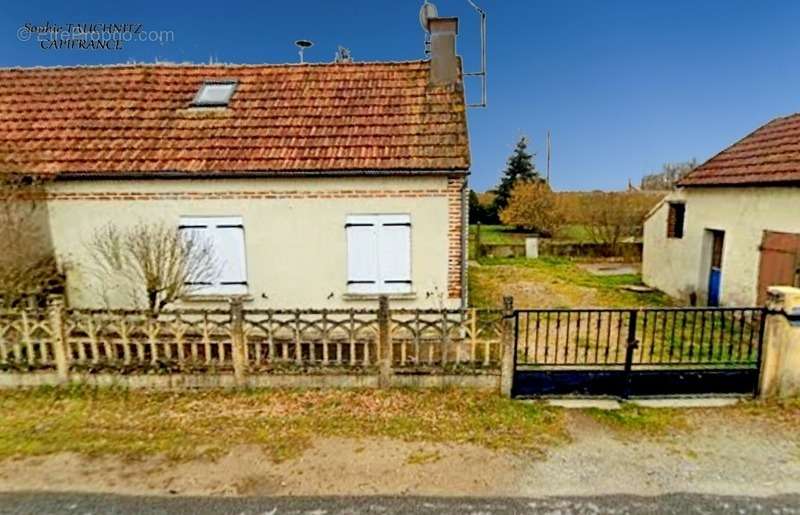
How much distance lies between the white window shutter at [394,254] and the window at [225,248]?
2.57 m

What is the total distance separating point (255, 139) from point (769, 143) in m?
11.6

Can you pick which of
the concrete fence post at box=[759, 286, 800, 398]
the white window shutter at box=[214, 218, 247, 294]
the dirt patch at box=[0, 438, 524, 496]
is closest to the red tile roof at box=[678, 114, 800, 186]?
the concrete fence post at box=[759, 286, 800, 398]

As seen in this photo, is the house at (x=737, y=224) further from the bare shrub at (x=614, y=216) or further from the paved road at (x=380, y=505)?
the bare shrub at (x=614, y=216)

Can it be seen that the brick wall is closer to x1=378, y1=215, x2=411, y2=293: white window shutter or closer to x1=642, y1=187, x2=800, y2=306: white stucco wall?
x1=378, y1=215, x2=411, y2=293: white window shutter

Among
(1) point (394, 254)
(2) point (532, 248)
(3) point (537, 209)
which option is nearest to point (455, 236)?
(1) point (394, 254)

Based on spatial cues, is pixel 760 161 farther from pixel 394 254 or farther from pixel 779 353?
pixel 394 254

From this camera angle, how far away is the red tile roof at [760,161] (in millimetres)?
9523

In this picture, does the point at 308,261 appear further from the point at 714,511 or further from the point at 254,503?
the point at 714,511

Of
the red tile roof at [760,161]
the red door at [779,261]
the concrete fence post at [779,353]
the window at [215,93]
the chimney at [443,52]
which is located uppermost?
the chimney at [443,52]

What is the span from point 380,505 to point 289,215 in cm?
555

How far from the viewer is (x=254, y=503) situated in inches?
164

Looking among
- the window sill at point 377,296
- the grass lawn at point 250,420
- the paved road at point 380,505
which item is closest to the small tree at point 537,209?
the window sill at point 377,296

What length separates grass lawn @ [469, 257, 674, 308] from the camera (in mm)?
12594

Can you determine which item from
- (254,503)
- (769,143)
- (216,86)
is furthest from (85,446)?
(769,143)
